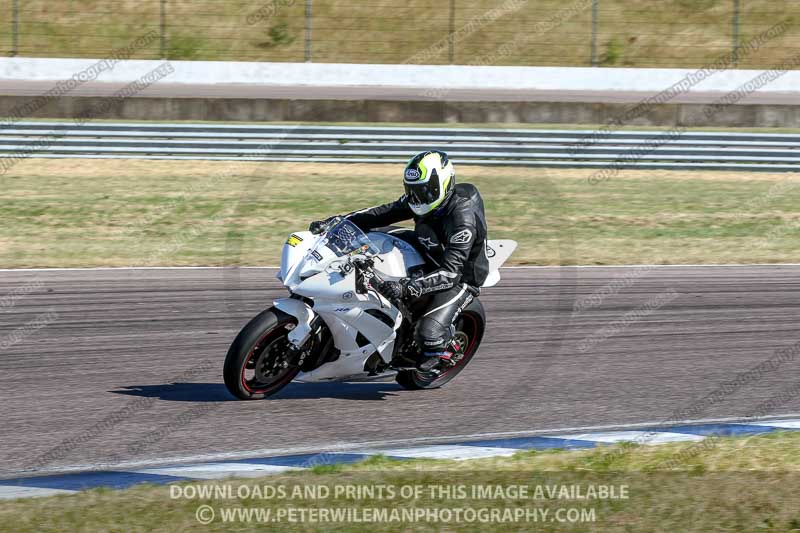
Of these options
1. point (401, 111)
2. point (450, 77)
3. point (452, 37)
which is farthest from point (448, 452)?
point (452, 37)

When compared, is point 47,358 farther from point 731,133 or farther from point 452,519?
point 731,133

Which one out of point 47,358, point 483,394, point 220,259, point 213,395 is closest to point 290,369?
point 213,395

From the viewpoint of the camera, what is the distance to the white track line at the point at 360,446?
6.14m

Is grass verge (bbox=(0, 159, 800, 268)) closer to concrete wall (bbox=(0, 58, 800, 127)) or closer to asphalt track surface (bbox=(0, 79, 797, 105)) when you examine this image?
concrete wall (bbox=(0, 58, 800, 127))

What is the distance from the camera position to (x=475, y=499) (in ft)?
18.0

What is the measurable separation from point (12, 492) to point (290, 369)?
93.0 inches

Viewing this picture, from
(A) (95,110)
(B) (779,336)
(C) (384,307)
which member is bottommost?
(B) (779,336)

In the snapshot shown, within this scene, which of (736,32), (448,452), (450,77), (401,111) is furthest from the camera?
(736,32)

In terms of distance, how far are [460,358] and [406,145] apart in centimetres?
1121

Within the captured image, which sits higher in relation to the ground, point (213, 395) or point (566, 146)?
point (566, 146)

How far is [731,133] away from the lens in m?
19.6

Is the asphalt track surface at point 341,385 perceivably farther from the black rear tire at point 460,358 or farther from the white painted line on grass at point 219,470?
the white painted line on grass at point 219,470

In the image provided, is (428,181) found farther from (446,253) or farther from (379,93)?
(379,93)

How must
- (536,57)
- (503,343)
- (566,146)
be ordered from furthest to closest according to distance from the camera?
1. (536,57)
2. (566,146)
3. (503,343)
